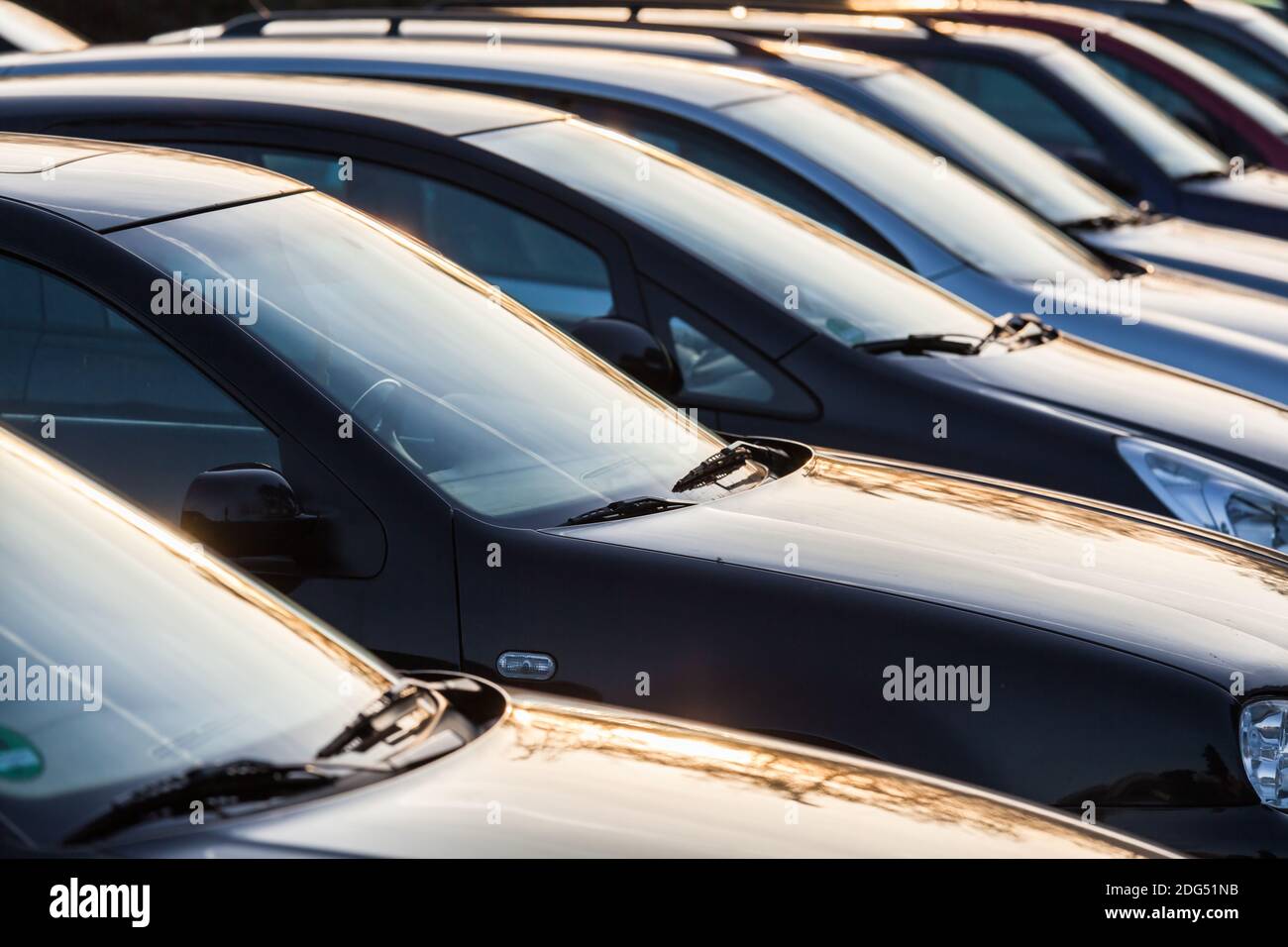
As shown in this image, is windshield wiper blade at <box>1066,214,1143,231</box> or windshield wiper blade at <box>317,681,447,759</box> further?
windshield wiper blade at <box>1066,214,1143,231</box>

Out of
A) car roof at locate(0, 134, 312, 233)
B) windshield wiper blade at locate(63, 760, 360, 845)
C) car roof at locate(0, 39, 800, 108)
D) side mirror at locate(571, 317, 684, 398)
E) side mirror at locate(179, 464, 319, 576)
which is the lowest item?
windshield wiper blade at locate(63, 760, 360, 845)

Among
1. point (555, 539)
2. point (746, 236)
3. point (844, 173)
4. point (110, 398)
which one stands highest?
point (844, 173)

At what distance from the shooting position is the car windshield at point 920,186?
6059 millimetres

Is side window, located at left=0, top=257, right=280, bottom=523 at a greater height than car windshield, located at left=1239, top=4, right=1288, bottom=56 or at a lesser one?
lesser

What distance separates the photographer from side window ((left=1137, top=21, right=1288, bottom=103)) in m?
13.4

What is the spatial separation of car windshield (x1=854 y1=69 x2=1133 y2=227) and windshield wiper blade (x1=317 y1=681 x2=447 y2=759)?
18.2 feet

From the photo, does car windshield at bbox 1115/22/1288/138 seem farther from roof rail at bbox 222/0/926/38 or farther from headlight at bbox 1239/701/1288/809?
headlight at bbox 1239/701/1288/809

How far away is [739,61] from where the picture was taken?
24.0 ft

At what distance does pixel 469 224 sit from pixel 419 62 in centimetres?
157

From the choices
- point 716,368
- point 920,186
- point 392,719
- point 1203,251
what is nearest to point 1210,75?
point 1203,251

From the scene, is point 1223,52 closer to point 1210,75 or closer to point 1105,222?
point 1210,75

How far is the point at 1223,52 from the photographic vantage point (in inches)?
536

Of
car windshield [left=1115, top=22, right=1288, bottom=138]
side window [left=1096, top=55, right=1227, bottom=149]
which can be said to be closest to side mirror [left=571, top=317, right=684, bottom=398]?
side window [left=1096, top=55, right=1227, bottom=149]
